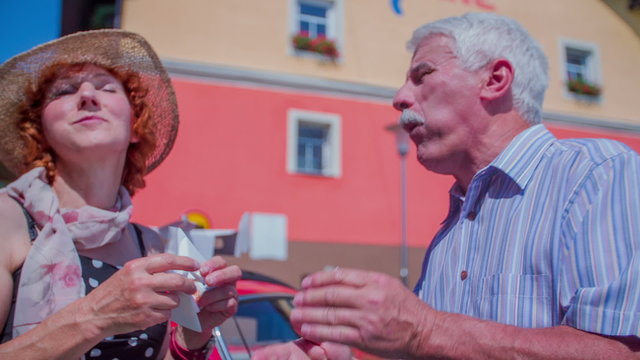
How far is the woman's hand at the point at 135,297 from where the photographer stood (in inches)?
42.6

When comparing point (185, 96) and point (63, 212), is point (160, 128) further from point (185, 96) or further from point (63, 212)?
point (185, 96)

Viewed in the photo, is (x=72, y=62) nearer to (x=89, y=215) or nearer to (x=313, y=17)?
(x=89, y=215)

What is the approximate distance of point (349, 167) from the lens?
870cm

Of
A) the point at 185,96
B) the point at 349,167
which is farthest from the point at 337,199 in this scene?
the point at 185,96

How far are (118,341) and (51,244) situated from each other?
33 centimetres

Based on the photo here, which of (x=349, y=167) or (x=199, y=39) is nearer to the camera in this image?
(x=199, y=39)

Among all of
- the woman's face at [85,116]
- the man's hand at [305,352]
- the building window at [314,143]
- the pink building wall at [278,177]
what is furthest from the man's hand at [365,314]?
the building window at [314,143]

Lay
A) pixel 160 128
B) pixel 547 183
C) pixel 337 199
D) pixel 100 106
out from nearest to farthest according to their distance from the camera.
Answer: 1. pixel 547 183
2. pixel 100 106
3. pixel 160 128
4. pixel 337 199

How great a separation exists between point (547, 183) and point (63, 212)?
136 cm

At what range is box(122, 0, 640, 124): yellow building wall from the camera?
26.6 feet

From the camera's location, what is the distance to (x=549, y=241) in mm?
1156

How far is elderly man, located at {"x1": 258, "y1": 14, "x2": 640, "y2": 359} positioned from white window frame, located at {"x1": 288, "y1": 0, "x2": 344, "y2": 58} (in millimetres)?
7386

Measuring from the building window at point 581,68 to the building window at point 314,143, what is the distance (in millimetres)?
4585

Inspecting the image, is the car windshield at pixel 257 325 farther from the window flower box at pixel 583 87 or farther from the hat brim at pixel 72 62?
the window flower box at pixel 583 87
